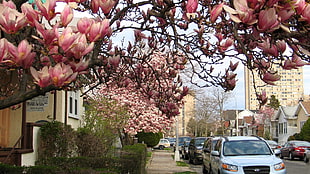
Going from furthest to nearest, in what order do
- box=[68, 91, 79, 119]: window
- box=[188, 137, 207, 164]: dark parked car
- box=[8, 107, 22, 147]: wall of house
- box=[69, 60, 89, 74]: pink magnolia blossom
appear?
box=[188, 137, 207, 164]: dark parked car < box=[68, 91, 79, 119]: window < box=[8, 107, 22, 147]: wall of house < box=[69, 60, 89, 74]: pink magnolia blossom

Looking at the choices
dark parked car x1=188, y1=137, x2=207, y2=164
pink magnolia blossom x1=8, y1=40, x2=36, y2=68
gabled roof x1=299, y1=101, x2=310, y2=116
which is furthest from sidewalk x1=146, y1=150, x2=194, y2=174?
gabled roof x1=299, y1=101, x2=310, y2=116

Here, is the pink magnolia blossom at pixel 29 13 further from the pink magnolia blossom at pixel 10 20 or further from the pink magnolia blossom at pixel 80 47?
the pink magnolia blossom at pixel 80 47

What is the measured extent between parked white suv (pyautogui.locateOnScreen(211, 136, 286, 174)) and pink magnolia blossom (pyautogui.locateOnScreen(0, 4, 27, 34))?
923cm

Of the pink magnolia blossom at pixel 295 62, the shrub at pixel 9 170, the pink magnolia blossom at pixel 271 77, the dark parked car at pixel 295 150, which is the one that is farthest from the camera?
the dark parked car at pixel 295 150

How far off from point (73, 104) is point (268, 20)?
48.3 feet

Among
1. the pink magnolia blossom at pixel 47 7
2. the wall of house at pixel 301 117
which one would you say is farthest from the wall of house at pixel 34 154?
the wall of house at pixel 301 117

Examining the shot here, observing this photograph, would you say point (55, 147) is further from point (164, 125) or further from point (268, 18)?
point (268, 18)

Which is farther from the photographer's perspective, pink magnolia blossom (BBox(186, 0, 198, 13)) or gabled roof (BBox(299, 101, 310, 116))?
gabled roof (BBox(299, 101, 310, 116))

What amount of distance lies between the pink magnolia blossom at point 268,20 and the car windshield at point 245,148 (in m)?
9.94

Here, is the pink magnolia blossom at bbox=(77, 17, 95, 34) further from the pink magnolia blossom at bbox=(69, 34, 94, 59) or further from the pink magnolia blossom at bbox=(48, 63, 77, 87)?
the pink magnolia blossom at bbox=(48, 63, 77, 87)

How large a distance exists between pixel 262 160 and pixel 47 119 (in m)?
7.21

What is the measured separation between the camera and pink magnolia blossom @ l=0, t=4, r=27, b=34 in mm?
2914

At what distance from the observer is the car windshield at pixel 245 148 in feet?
39.9

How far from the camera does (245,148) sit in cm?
1241
